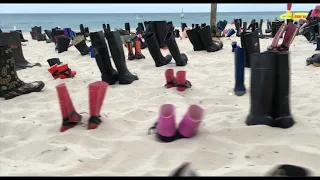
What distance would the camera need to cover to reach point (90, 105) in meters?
1.78

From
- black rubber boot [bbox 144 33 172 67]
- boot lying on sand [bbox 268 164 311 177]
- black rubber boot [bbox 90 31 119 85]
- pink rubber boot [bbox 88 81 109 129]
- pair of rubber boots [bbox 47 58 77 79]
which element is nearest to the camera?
boot lying on sand [bbox 268 164 311 177]

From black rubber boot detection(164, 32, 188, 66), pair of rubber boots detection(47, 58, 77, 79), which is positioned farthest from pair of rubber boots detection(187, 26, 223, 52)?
pair of rubber boots detection(47, 58, 77, 79)

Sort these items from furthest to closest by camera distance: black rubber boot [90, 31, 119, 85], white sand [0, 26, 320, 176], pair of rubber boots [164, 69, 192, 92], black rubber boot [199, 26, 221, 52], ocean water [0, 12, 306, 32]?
ocean water [0, 12, 306, 32], black rubber boot [199, 26, 221, 52], black rubber boot [90, 31, 119, 85], pair of rubber boots [164, 69, 192, 92], white sand [0, 26, 320, 176]

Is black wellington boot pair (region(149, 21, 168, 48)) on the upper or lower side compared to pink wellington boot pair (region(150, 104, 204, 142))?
upper

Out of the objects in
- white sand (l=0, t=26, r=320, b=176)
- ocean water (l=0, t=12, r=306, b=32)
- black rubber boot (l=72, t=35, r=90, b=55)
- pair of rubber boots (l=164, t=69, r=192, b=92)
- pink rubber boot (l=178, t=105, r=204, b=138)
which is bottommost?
white sand (l=0, t=26, r=320, b=176)

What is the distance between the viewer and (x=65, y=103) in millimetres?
1769

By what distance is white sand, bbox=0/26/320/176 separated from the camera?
1299 millimetres

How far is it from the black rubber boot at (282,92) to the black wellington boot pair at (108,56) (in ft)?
5.38

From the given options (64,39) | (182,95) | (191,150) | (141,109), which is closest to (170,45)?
(182,95)

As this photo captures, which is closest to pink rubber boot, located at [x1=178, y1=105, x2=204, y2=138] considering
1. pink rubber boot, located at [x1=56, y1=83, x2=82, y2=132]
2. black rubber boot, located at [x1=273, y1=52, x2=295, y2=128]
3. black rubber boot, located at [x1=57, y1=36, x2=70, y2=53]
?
black rubber boot, located at [x1=273, y1=52, x2=295, y2=128]

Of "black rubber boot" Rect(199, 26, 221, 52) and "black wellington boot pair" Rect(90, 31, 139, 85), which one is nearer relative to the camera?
"black wellington boot pair" Rect(90, 31, 139, 85)

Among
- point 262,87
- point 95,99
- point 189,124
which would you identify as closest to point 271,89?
point 262,87

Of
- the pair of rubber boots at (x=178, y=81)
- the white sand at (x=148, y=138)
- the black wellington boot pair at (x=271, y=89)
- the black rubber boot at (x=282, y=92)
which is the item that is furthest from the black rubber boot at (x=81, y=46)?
the black rubber boot at (x=282, y=92)

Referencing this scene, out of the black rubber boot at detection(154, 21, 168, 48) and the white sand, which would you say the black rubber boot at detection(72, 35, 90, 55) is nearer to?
the black rubber boot at detection(154, 21, 168, 48)
